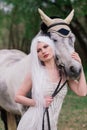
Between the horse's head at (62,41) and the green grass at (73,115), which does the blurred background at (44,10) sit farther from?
the horse's head at (62,41)

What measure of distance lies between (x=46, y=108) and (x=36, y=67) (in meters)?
0.37

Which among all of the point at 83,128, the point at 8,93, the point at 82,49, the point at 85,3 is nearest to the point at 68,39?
the point at 8,93

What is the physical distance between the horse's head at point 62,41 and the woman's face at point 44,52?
0.09 metres

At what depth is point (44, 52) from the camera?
4059 millimetres

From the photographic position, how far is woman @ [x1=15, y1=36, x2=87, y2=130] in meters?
4.05

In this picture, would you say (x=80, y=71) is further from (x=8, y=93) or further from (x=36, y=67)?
(x=8, y=93)

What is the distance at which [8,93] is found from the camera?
5.49 metres

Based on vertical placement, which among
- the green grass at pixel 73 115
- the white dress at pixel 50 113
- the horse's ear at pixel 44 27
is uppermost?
the horse's ear at pixel 44 27

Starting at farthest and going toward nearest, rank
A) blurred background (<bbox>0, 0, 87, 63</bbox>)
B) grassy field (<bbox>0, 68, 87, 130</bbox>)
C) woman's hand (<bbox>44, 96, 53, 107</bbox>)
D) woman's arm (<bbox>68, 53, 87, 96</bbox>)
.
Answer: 1. blurred background (<bbox>0, 0, 87, 63</bbox>)
2. grassy field (<bbox>0, 68, 87, 130</bbox>)
3. woman's arm (<bbox>68, 53, 87, 96</bbox>)
4. woman's hand (<bbox>44, 96, 53, 107</bbox>)

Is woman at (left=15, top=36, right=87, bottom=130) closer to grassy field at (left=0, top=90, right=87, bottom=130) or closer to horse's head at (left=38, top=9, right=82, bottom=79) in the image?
horse's head at (left=38, top=9, right=82, bottom=79)

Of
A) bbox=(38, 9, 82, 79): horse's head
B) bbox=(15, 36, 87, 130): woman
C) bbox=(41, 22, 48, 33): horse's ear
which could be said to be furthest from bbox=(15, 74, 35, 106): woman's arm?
bbox=(41, 22, 48, 33): horse's ear

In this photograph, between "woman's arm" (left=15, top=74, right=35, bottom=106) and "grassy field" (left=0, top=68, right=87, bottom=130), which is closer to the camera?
"woman's arm" (left=15, top=74, right=35, bottom=106)

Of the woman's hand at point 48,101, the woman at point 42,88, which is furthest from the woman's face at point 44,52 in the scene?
the woman's hand at point 48,101

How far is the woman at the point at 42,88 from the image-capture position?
4.05 m
